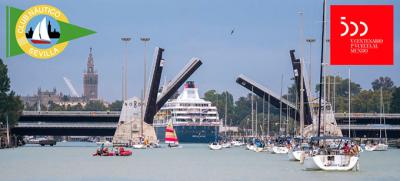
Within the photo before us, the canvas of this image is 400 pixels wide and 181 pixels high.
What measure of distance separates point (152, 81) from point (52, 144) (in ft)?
130

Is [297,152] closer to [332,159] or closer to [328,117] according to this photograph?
[332,159]

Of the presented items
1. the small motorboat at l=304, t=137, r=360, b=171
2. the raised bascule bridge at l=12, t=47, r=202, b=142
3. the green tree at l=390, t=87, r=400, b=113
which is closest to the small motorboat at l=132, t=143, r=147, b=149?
the raised bascule bridge at l=12, t=47, r=202, b=142

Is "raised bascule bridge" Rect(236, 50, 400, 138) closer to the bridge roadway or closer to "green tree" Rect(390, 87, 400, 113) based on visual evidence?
the bridge roadway

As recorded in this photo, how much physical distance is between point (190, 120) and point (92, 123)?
Result: 3000 cm

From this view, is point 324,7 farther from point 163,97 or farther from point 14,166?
point 163,97

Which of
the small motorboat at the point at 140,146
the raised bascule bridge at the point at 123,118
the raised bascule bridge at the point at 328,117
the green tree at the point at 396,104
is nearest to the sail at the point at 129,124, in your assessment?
the raised bascule bridge at the point at 123,118

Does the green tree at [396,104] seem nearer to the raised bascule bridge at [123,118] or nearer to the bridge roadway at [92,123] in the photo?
the bridge roadway at [92,123]

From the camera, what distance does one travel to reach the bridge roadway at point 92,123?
138m

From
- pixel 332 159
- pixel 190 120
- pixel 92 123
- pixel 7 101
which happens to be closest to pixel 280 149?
pixel 7 101

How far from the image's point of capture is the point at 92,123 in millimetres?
149875

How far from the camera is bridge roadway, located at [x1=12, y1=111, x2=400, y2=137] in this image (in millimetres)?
138250

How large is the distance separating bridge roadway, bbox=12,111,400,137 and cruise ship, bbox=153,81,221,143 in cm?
2514

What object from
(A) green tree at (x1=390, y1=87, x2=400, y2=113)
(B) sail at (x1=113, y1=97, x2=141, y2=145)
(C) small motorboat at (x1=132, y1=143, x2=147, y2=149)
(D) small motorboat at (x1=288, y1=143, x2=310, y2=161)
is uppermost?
(A) green tree at (x1=390, y1=87, x2=400, y2=113)

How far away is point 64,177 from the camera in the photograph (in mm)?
58500
